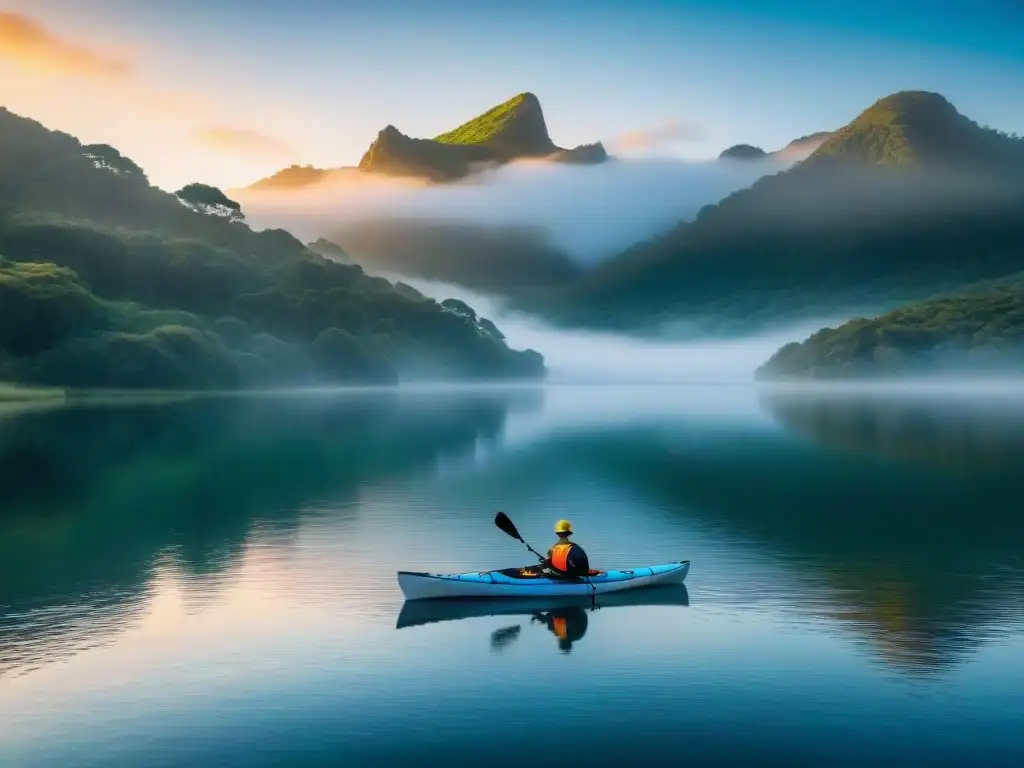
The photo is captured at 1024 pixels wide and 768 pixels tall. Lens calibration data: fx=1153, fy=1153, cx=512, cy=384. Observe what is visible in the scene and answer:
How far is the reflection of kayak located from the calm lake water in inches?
10.3

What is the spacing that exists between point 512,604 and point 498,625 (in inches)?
99.2

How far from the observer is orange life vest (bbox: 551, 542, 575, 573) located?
40.5 meters

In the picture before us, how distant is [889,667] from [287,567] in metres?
25.2

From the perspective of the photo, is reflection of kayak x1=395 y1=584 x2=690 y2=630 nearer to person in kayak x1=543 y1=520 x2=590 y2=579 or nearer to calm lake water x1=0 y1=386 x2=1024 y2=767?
calm lake water x1=0 y1=386 x2=1024 y2=767

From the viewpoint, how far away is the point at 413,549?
52281 millimetres

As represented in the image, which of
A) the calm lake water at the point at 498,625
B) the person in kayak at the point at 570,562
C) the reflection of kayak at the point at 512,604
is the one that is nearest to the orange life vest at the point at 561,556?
the person in kayak at the point at 570,562

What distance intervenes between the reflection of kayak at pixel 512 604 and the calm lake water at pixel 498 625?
10.3 inches

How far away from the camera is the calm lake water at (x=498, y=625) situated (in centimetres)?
2670

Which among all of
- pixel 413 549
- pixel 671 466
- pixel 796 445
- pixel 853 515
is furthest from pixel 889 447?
pixel 413 549

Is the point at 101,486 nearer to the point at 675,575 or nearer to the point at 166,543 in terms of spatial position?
the point at 166,543

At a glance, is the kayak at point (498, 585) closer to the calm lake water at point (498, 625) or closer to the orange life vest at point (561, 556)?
the orange life vest at point (561, 556)

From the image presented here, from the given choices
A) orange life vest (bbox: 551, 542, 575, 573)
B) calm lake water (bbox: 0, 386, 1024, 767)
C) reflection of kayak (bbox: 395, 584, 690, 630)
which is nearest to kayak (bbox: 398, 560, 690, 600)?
reflection of kayak (bbox: 395, 584, 690, 630)

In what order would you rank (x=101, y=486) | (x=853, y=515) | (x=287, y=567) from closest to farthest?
(x=287, y=567) < (x=853, y=515) < (x=101, y=486)

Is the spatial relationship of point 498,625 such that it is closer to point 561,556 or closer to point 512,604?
point 512,604
